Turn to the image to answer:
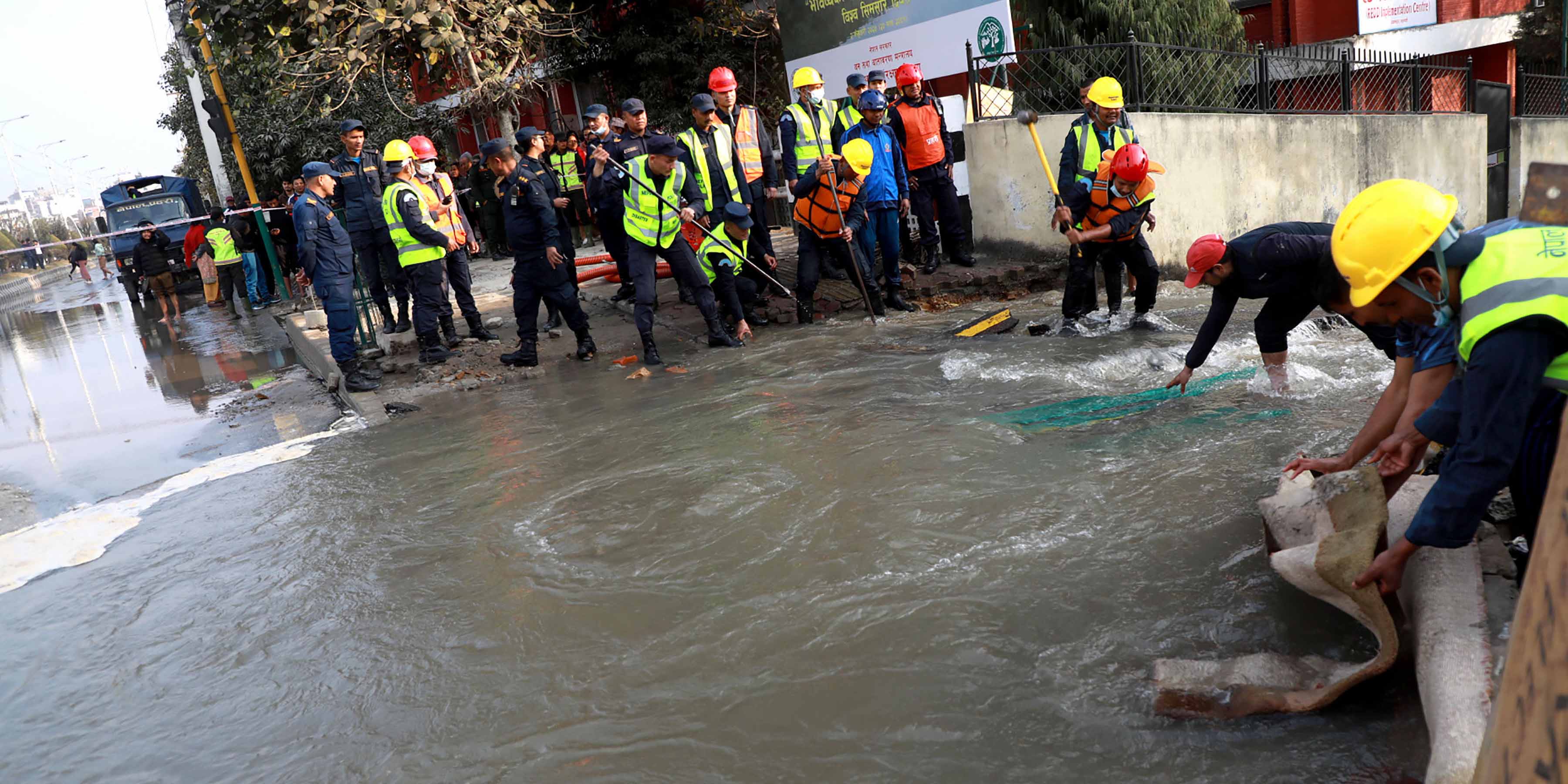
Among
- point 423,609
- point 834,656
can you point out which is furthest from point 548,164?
point 834,656

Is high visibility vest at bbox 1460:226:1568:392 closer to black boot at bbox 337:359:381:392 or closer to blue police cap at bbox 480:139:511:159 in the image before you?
blue police cap at bbox 480:139:511:159

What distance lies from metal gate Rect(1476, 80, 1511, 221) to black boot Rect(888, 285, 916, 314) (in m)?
7.90

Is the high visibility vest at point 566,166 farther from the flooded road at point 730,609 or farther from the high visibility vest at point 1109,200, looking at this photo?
the high visibility vest at point 1109,200

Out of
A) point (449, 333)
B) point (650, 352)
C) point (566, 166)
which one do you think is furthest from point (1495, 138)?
point (449, 333)

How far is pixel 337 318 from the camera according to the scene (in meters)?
7.95

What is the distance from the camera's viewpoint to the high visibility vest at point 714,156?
28.1 ft

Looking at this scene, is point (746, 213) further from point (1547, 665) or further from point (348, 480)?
point (1547, 665)

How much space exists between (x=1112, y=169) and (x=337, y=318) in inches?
226

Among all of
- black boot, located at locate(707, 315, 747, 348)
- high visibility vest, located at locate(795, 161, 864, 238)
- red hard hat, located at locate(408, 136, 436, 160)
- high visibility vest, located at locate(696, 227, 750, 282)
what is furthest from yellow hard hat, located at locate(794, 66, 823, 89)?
red hard hat, located at locate(408, 136, 436, 160)

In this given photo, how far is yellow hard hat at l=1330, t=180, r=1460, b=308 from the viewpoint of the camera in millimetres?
2539

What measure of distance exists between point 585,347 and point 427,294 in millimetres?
1325

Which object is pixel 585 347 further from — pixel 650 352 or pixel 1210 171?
pixel 1210 171

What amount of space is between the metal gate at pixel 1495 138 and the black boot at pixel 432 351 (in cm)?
1171

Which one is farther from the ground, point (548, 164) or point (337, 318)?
point (548, 164)
